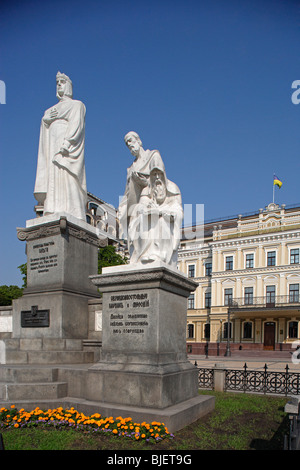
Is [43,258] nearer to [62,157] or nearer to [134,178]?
[62,157]

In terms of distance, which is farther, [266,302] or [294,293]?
[266,302]

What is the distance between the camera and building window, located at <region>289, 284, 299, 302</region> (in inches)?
1817

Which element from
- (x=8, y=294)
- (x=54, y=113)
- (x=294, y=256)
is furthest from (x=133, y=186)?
(x=294, y=256)

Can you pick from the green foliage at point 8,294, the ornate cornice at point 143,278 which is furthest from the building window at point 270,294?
the ornate cornice at point 143,278

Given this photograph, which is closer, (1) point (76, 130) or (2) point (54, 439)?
(2) point (54, 439)

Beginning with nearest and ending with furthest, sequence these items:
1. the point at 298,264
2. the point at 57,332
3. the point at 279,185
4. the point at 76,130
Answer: the point at 57,332, the point at 76,130, the point at 298,264, the point at 279,185

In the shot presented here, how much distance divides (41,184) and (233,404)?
660 cm

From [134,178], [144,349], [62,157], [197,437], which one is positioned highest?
[62,157]

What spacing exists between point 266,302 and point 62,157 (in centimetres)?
4322

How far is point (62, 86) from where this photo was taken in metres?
9.90

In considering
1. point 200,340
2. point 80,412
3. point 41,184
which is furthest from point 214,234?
point 80,412

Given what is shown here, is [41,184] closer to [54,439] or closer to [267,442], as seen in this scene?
[54,439]

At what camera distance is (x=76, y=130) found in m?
9.45

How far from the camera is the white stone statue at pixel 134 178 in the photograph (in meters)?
7.43
